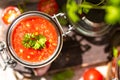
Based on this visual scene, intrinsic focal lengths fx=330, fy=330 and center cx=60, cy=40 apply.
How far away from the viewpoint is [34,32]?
1200mm

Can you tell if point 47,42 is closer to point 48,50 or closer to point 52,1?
point 48,50

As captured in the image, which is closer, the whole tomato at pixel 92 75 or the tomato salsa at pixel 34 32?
the tomato salsa at pixel 34 32

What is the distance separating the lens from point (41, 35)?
3.90 ft

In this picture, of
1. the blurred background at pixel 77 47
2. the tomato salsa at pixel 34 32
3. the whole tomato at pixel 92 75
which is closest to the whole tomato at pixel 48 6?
the blurred background at pixel 77 47

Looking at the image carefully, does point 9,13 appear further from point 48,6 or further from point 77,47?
point 77,47

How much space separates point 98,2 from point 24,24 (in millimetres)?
283

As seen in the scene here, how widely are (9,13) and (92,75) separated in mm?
429

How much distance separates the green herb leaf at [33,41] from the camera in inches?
46.2

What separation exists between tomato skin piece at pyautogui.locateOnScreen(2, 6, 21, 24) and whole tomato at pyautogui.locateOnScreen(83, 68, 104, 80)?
15.1 inches

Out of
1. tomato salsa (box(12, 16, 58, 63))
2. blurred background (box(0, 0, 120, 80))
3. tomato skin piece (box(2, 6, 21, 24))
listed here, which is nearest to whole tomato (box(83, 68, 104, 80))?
blurred background (box(0, 0, 120, 80))

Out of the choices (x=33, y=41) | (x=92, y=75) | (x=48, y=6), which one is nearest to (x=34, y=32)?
(x=33, y=41)

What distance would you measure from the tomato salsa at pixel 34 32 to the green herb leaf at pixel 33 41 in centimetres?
2

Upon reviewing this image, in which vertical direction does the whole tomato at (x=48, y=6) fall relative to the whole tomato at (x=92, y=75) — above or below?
above

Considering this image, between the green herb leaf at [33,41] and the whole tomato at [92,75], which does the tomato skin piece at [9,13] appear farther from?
the whole tomato at [92,75]
